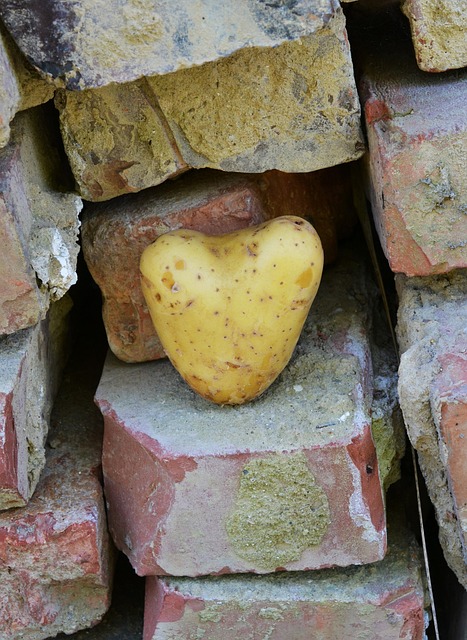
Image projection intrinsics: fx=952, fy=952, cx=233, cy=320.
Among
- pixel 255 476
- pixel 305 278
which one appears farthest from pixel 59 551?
pixel 305 278

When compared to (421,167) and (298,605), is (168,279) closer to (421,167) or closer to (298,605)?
(421,167)

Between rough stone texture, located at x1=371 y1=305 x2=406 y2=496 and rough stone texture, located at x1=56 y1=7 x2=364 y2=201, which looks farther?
rough stone texture, located at x1=371 y1=305 x2=406 y2=496

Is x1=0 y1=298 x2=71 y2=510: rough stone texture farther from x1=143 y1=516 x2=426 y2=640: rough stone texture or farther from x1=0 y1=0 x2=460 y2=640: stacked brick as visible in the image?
x1=143 y1=516 x2=426 y2=640: rough stone texture

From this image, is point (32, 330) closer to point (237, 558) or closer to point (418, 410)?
point (237, 558)

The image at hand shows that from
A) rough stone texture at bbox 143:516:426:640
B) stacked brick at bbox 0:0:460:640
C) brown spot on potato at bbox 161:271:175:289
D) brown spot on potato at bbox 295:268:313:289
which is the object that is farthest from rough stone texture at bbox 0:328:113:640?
brown spot on potato at bbox 295:268:313:289

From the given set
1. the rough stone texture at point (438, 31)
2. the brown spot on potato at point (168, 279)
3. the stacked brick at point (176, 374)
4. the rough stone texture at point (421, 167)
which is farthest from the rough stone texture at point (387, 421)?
the rough stone texture at point (438, 31)

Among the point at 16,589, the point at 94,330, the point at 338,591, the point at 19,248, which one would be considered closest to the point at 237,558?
the point at 338,591

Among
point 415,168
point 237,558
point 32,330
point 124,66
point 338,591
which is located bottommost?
point 338,591
